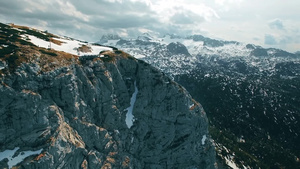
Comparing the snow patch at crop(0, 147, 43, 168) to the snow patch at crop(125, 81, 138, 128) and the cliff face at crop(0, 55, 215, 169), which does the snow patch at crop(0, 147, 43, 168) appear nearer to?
the cliff face at crop(0, 55, 215, 169)

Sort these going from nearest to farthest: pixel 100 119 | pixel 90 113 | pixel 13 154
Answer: pixel 13 154
pixel 90 113
pixel 100 119

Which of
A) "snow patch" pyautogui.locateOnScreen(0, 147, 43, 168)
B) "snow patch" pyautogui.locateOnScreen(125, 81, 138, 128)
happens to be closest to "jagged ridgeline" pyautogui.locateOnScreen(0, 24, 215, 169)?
"snow patch" pyautogui.locateOnScreen(0, 147, 43, 168)

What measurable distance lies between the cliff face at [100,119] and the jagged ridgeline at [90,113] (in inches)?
12.2

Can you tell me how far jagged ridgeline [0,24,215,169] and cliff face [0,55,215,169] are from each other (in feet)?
1.02

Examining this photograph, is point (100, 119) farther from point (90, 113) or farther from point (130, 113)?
point (130, 113)

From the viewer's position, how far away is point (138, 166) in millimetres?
119250

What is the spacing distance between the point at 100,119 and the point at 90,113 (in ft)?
26.2

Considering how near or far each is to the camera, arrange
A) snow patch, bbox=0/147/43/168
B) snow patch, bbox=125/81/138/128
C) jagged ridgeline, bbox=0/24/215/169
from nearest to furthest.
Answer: snow patch, bbox=0/147/43/168, jagged ridgeline, bbox=0/24/215/169, snow patch, bbox=125/81/138/128

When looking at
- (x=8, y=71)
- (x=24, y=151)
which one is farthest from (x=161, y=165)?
(x=8, y=71)

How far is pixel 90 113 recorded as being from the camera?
104562 millimetres

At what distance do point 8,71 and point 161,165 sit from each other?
91152 mm

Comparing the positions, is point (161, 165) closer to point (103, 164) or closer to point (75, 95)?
point (103, 164)

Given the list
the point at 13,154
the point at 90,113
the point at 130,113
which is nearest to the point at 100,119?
the point at 90,113

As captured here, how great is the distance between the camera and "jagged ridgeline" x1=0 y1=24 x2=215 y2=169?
256ft
